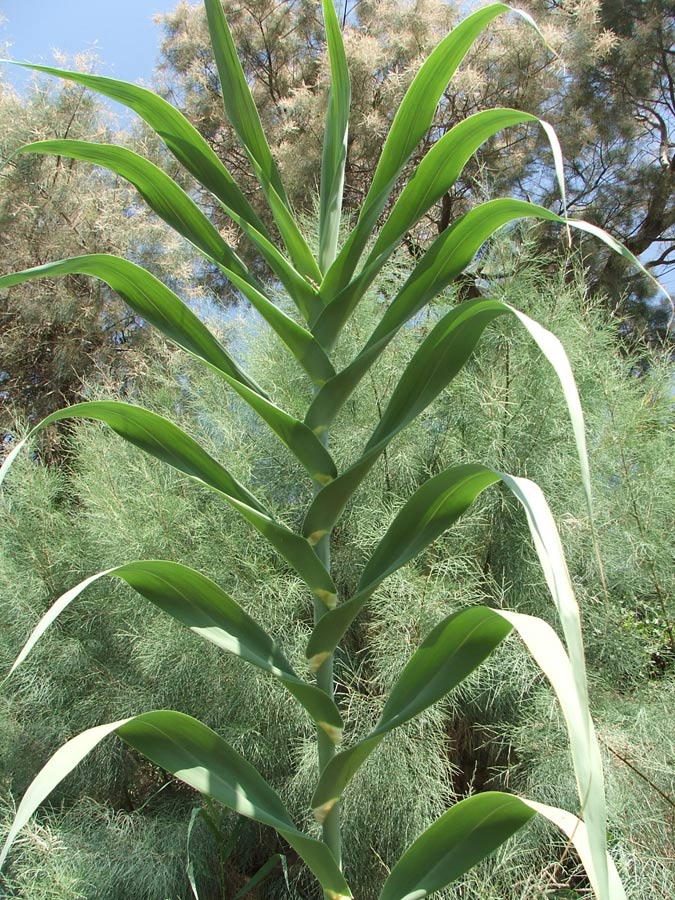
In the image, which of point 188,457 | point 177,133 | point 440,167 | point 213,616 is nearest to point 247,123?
point 177,133

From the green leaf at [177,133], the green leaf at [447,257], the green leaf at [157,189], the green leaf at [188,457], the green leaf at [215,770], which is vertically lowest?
the green leaf at [215,770]

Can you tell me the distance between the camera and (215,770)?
1.65ft

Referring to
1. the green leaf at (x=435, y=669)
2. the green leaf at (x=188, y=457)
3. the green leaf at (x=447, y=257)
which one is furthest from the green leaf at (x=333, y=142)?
the green leaf at (x=435, y=669)

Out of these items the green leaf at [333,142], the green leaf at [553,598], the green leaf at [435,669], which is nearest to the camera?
the green leaf at [553,598]

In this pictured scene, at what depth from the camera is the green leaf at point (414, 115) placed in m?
0.49

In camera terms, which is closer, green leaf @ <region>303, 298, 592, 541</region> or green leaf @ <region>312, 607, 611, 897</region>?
green leaf @ <region>312, 607, 611, 897</region>

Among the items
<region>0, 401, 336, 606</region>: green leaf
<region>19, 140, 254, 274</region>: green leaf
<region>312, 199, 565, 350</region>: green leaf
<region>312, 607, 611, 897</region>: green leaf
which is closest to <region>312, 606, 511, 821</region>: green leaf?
<region>312, 607, 611, 897</region>: green leaf

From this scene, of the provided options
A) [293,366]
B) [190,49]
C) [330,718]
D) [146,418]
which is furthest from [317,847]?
[190,49]

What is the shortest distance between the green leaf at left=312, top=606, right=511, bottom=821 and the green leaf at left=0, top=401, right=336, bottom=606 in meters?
0.11

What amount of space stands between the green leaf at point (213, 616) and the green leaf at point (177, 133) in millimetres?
300

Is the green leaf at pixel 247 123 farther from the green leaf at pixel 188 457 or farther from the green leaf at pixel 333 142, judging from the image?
the green leaf at pixel 188 457

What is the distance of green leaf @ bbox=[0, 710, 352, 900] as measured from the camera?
473mm

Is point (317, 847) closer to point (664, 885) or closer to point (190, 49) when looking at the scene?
point (664, 885)

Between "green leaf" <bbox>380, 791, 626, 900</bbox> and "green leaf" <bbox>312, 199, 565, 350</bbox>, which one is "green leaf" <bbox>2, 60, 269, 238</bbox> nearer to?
"green leaf" <bbox>312, 199, 565, 350</bbox>
